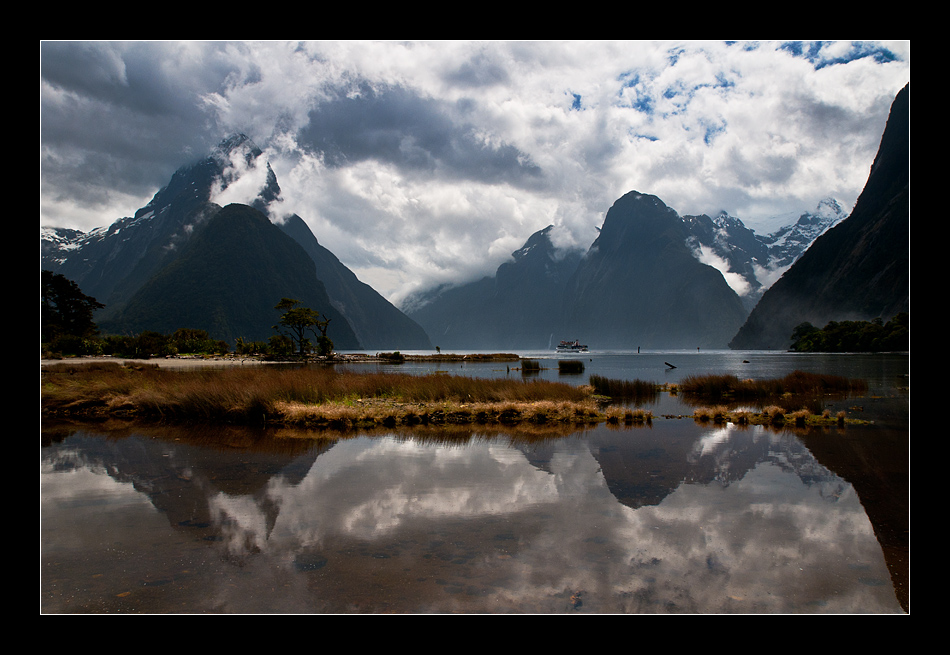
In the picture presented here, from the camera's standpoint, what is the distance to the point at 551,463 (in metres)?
11.4

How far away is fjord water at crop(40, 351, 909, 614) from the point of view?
16.9 ft

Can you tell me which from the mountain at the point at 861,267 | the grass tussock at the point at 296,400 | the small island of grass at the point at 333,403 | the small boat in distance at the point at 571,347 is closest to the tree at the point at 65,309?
the small island of grass at the point at 333,403

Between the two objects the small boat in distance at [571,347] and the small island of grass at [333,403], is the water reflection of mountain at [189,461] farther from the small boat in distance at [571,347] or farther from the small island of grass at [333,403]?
the small boat in distance at [571,347]

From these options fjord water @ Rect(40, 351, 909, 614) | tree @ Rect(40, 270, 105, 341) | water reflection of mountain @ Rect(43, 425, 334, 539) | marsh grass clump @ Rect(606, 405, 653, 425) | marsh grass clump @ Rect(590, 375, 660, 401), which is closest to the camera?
fjord water @ Rect(40, 351, 909, 614)

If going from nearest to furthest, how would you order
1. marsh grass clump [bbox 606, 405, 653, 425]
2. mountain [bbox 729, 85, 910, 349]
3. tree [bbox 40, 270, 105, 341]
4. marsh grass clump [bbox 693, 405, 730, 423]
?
marsh grass clump [bbox 606, 405, 653, 425] < marsh grass clump [bbox 693, 405, 730, 423] < tree [bbox 40, 270, 105, 341] < mountain [bbox 729, 85, 910, 349]

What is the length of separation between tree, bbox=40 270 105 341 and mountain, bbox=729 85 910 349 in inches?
6575

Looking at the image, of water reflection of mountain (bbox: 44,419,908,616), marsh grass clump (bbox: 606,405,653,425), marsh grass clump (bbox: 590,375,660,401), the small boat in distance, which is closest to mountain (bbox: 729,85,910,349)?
the small boat in distance

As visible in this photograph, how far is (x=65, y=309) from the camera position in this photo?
193ft

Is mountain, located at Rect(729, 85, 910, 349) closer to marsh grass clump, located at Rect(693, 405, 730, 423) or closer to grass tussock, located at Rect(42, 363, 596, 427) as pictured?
marsh grass clump, located at Rect(693, 405, 730, 423)

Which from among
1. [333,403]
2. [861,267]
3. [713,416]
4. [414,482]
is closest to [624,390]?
[713,416]

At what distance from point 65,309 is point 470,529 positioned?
7218cm
